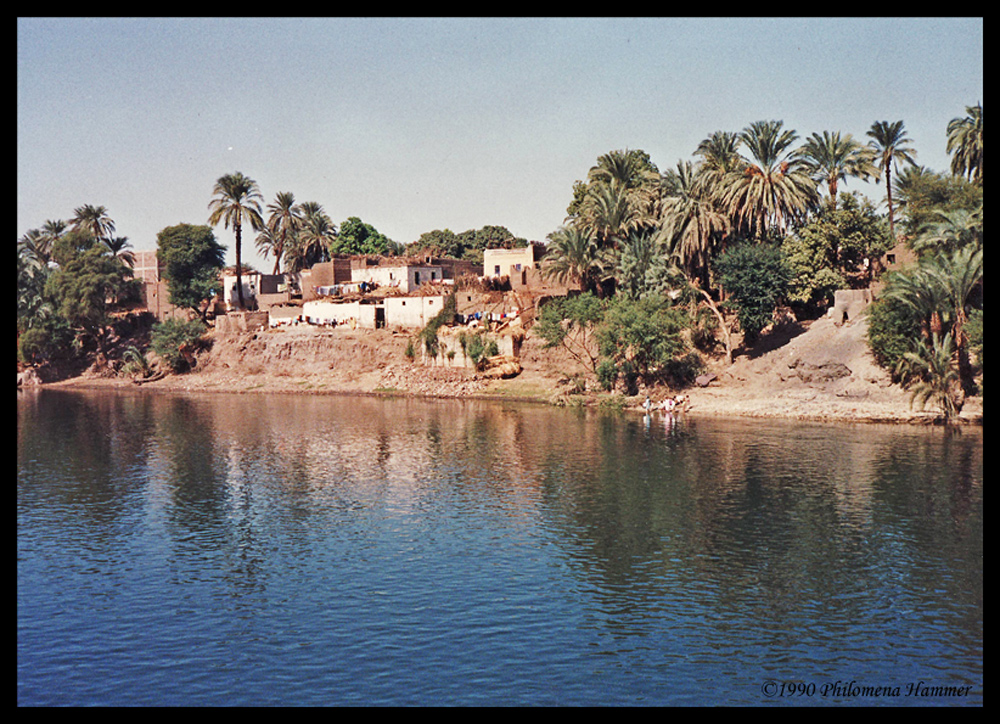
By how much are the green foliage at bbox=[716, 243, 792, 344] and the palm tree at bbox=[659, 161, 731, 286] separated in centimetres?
451

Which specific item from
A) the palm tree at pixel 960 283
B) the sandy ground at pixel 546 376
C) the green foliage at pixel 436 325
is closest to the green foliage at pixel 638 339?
the sandy ground at pixel 546 376

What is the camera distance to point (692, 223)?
260ft

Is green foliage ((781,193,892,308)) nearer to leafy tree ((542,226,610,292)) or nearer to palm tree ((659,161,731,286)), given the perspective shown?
palm tree ((659,161,731,286))

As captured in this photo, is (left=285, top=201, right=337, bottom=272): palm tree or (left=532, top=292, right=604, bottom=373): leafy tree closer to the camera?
(left=532, top=292, right=604, bottom=373): leafy tree

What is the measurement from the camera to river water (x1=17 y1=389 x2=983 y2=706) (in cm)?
2478

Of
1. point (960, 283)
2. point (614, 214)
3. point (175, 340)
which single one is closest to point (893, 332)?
point (960, 283)

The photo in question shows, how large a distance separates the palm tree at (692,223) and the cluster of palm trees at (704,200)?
3.4 inches

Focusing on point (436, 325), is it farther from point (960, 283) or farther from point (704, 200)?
point (960, 283)

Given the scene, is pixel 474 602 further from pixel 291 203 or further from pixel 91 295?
pixel 291 203

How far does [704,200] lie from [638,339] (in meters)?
16.0

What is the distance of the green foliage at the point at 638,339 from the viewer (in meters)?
73.6

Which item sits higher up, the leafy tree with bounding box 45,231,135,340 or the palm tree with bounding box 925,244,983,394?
the leafy tree with bounding box 45,231,135,340

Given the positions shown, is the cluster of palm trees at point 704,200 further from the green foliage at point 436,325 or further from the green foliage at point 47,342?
the green foliage at point 47,342

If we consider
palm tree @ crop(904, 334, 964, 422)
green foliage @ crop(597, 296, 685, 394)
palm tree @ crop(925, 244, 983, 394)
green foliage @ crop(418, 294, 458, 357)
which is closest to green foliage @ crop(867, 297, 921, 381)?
palm tree @ crop(904, 334, 964, 422)
